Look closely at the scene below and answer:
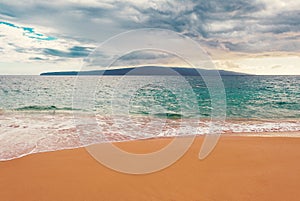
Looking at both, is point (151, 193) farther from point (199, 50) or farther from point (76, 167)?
point (199, 50)

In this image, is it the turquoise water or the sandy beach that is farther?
the turquoise water

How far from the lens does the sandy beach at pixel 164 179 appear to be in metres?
4.82

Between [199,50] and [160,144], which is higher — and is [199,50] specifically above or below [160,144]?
above

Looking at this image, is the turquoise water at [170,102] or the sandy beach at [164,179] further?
the turquoise water at [170,102]

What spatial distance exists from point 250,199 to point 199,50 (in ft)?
11.2

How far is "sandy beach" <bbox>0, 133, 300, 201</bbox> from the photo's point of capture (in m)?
4.82

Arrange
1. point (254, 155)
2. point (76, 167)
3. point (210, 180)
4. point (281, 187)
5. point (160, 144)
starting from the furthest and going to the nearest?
1. point (160, 144)
2. point (254, 155)
3. point (76, 167)
4. point (210, 180)
5. point (281, 187)

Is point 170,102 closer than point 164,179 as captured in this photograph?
No

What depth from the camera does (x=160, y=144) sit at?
28.5 ft

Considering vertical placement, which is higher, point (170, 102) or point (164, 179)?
point (170, 102)

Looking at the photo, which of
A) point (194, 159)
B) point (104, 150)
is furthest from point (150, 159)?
point (104, 150)

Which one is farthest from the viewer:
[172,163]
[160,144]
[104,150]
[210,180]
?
[160,144]

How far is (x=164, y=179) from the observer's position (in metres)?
5.52

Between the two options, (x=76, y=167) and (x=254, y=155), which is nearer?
(x=76, y=167)
